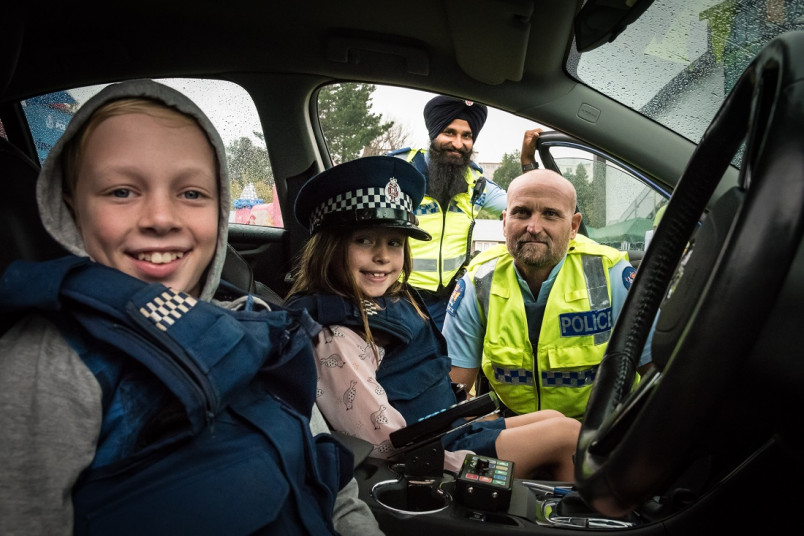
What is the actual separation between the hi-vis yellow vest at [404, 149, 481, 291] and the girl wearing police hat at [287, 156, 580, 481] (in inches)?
43.3

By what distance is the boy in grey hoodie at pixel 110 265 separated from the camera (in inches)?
28.8

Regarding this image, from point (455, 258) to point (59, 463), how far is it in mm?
2341

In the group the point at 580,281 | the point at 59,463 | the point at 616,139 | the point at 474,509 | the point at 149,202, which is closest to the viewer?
the point at 59,463

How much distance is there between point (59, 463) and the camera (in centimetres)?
73

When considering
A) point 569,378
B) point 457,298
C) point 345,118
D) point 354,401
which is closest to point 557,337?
point 569,378

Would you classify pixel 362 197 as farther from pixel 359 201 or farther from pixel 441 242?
pixel 441 242

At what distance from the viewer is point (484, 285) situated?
7.43 ft

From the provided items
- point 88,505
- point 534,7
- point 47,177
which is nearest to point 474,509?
point 88,505

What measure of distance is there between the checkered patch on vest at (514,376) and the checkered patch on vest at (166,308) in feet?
4.75

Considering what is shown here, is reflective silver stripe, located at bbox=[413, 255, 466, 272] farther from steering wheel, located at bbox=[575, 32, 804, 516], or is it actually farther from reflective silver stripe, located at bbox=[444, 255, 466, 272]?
steering wheel, located at bbox=[575, 32, 804, 516]

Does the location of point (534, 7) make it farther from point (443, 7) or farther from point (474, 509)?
point (474, 509)

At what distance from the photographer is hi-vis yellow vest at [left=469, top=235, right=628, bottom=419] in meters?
2.06

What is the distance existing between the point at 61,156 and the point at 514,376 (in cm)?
159

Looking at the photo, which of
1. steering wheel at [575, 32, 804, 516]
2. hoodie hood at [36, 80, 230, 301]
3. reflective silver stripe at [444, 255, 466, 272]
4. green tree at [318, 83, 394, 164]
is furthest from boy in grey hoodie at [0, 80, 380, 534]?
reflective silver stripe at [444, 255, 466, 272]
